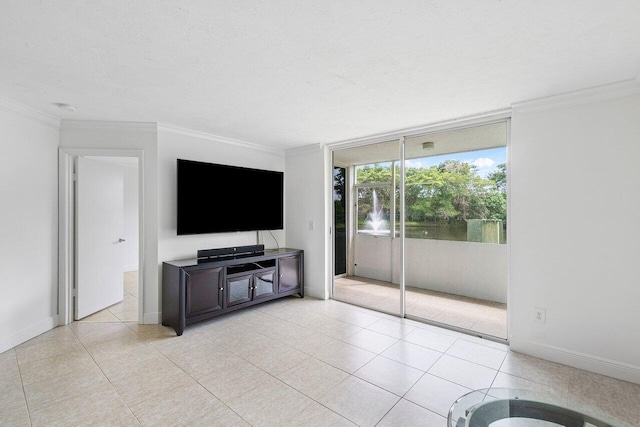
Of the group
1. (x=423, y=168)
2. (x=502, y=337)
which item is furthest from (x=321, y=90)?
(x=502, y=337)

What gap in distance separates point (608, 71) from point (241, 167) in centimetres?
373

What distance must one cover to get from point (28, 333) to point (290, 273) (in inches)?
113

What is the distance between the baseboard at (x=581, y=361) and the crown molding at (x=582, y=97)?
211cm

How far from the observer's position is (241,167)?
4.12m

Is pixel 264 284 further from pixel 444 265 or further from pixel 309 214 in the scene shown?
pixel 444 265

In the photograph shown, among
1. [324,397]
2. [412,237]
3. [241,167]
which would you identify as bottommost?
[324,397]

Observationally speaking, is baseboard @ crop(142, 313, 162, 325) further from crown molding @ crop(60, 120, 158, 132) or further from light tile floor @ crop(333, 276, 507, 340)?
light tile floor @ crop(333, 276, 507, 340)

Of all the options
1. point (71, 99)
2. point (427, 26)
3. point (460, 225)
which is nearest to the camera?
point (427, 26)

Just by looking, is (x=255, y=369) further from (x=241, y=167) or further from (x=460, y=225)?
(x=460, y=225)

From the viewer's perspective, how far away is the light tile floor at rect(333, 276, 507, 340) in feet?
11.5

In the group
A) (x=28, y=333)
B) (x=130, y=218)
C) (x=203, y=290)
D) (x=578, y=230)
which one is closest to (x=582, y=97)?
(x=578, y=230)

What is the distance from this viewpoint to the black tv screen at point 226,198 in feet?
11.8

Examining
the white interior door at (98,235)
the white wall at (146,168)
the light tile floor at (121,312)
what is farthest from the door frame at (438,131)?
the white interior door at (98,235)

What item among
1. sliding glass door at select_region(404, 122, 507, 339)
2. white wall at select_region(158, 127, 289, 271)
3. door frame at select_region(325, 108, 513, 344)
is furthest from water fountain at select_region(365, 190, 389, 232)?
white wall at select_region(158, 127, 289, 271)
